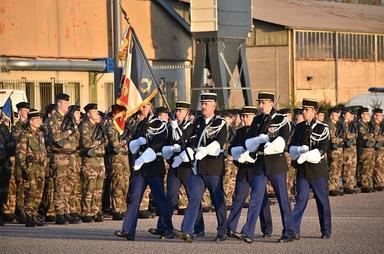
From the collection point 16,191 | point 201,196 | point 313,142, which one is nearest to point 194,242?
point 201,196

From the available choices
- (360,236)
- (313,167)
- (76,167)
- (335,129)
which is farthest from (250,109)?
(335,129)

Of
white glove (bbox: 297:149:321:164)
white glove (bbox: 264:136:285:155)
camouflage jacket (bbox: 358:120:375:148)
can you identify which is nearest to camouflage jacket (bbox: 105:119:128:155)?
white glove (bbox: 297:149:321:164)

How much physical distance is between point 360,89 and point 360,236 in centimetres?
3328

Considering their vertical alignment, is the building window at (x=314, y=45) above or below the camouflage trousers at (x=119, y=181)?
above

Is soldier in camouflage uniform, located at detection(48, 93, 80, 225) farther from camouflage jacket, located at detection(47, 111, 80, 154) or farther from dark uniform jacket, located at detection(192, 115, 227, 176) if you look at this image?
dark uniform jacket, located at detection(192, 115, 227, 176)

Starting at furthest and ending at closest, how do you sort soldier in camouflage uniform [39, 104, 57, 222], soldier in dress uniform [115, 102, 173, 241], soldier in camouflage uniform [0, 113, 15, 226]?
soldier in camouflage uniform [0, 113, 15, 226]
soldier in camouflage uniform [39, 104, 57, 222]
soldier in dress uniform [115, 102, 173, 241]

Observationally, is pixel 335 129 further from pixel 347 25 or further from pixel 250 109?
pixel 347 25

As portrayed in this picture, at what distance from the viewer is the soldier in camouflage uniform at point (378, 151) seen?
26.7 metres

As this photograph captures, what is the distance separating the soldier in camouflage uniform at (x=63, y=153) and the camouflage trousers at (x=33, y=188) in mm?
238

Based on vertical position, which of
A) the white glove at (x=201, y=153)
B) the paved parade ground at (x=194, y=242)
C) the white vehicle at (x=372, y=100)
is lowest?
the paved parade ground at (x=194, y=242)

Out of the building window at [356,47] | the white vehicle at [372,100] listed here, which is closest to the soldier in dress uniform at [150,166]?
the white vehicle at [372,100]

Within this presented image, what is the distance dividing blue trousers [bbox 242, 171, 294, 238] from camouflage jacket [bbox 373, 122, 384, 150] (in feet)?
33.4

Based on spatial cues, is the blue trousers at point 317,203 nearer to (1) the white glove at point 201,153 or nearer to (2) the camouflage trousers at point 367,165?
(1) the white glove at point 201,153

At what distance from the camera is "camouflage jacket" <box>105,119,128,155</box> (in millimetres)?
20672
